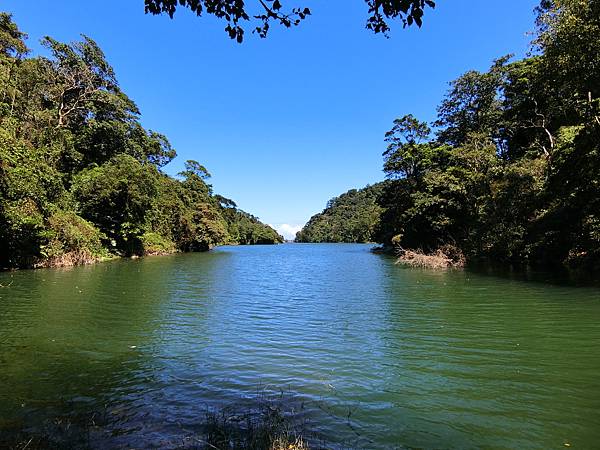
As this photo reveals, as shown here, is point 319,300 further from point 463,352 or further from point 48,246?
point 48,246

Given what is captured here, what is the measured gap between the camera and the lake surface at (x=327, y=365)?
5266 millimetres

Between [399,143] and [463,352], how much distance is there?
46468mm

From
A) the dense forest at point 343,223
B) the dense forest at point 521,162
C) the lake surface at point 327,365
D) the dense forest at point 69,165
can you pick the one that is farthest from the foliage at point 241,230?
the lake surface at point 327,365

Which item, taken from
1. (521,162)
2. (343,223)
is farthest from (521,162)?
(343,223)

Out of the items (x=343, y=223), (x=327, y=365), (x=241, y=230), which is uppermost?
(x=343, y=223)

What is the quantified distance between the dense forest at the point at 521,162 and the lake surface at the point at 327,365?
23.9 feet

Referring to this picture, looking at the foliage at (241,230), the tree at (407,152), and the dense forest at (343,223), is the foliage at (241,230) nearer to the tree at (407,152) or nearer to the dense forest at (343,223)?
the dense forest at (343,223)

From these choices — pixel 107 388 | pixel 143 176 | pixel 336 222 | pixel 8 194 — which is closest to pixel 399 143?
pixel 143 176

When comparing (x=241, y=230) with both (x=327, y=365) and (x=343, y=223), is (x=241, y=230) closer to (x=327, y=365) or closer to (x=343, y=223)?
(x=343, y=223)

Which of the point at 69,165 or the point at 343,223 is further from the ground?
the point at 343,223

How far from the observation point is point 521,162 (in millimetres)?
28719

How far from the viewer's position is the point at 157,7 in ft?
15.0

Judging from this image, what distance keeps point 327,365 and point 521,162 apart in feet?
88.7

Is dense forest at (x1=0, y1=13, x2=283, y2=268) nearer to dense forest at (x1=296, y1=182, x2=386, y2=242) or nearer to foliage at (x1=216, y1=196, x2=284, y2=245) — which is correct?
foliage at (x1=216, y1=196, x2=284, y2=245)
